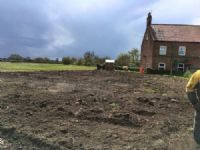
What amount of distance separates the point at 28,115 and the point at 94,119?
60.8 inches

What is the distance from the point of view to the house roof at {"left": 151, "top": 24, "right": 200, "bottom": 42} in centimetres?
5934

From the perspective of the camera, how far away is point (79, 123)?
9461 mm

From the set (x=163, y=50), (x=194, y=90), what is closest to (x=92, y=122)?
(x=194, y=90)

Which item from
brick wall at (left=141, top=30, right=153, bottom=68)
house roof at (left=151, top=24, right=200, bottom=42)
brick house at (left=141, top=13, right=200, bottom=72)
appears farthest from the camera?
brick wall at (left=141, top=30, right=153, bottom=68)

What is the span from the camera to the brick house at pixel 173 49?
59219mm

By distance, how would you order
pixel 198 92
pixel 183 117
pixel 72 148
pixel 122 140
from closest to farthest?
pixel 198 92
pixel 72 148
pixel 122 140
pixel 183 117

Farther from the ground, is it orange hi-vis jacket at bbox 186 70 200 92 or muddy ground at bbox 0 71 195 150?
orange hi-vis jacket at bbox 186 70 200 92

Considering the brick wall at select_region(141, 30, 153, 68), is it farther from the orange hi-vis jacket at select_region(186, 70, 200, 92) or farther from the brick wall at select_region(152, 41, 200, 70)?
the orange hi-vis jacket at select_region(186, 70, 200, 92)

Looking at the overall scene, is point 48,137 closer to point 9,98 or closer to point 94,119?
point 94,119

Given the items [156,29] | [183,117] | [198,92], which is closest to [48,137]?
[198,92]

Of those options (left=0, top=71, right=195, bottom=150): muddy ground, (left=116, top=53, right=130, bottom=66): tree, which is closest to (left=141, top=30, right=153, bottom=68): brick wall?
(left=116, top=53, right=130, bottom=66): tree

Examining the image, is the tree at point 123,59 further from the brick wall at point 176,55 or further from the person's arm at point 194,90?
the person's arm at point 194,90

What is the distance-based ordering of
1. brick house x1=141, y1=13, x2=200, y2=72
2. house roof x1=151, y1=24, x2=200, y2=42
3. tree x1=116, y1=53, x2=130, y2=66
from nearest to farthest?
brick house x1=141, y1=13, x2=200, y2=72 → house roof x1=151, y1=24, x2=200, y2=42 → tree x1=116, y1=53, x2=130, y2=66

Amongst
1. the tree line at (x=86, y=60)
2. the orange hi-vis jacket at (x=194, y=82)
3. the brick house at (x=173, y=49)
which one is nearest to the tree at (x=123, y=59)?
the tree line at (x=86, y=60)
